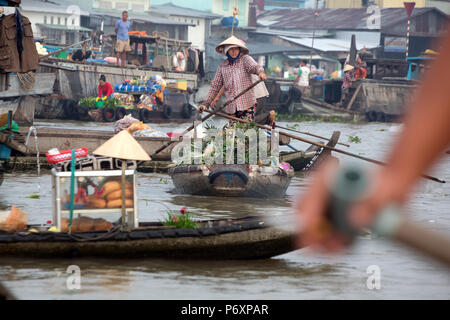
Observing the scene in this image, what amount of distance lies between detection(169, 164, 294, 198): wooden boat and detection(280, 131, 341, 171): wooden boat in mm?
2547

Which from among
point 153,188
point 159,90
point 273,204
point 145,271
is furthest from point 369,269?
point 159,90

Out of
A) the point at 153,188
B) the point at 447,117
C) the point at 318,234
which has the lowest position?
the point at 153,188

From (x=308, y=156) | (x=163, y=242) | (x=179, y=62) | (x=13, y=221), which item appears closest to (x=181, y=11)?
(x=179, y=62)

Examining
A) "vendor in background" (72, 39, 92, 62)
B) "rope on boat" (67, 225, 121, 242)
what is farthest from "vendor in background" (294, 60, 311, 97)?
"rope on boat" (67, 225, 121, 242)

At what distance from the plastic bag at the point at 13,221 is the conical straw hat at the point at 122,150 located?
104 cm

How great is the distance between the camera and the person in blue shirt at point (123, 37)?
965 inches

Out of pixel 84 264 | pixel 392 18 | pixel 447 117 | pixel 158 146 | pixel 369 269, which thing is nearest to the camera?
pixel 447 117

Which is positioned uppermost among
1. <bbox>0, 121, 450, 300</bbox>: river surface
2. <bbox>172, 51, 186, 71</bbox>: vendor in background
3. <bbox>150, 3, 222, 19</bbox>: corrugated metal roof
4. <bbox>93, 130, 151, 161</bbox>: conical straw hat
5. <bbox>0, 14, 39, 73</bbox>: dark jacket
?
<bbox>150, 3, 222, 19</bbox>: corrugated metal roof

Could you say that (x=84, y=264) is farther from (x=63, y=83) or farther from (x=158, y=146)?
(x=63, y=83)

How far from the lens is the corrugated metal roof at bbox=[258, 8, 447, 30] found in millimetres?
43031

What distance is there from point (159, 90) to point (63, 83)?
317 centimetres

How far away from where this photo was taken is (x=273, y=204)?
966 centimetres

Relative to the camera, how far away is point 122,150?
5.44 m

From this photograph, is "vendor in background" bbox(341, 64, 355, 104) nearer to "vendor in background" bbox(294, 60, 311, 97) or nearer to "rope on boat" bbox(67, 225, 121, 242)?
"vendor in background" bbox(294, 60, 311, 97)
